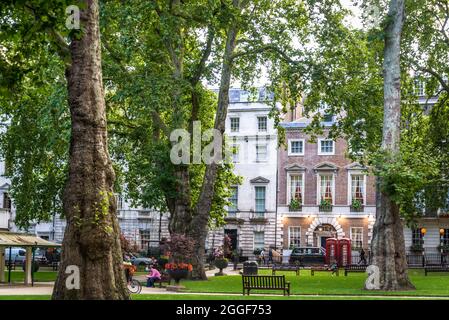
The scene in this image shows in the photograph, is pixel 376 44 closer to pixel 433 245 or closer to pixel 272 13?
pixel 272 13

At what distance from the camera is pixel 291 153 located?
6112 cm

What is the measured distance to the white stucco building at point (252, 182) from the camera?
61.2 meters

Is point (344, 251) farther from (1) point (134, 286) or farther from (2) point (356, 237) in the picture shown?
(1) point (134, 286)

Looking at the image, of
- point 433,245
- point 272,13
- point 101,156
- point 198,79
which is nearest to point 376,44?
point 272,13

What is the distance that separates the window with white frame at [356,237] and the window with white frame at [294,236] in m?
4.26

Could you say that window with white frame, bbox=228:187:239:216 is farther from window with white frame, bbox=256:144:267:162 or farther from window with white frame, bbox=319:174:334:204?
window with white frame, bbox=319:174:334:204

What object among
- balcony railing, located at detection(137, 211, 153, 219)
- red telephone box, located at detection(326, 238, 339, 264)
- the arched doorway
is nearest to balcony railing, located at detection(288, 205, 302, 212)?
the arched doorway

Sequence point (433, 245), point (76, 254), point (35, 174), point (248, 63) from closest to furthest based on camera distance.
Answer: point (76, 254) → point (248, 63) → point (35, 174) → point (433, 245)

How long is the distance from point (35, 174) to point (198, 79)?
1140cm

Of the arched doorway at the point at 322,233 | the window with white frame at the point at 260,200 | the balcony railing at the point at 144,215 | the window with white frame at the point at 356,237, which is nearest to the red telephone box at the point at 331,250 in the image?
the window with white frame at the point at 356,237

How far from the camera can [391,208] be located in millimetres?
26812

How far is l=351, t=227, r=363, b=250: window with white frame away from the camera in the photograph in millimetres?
57875

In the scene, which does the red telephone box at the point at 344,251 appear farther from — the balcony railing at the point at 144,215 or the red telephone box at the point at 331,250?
the balcony railing at the point at 144,215

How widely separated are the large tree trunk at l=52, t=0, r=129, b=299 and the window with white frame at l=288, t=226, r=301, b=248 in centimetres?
4412
